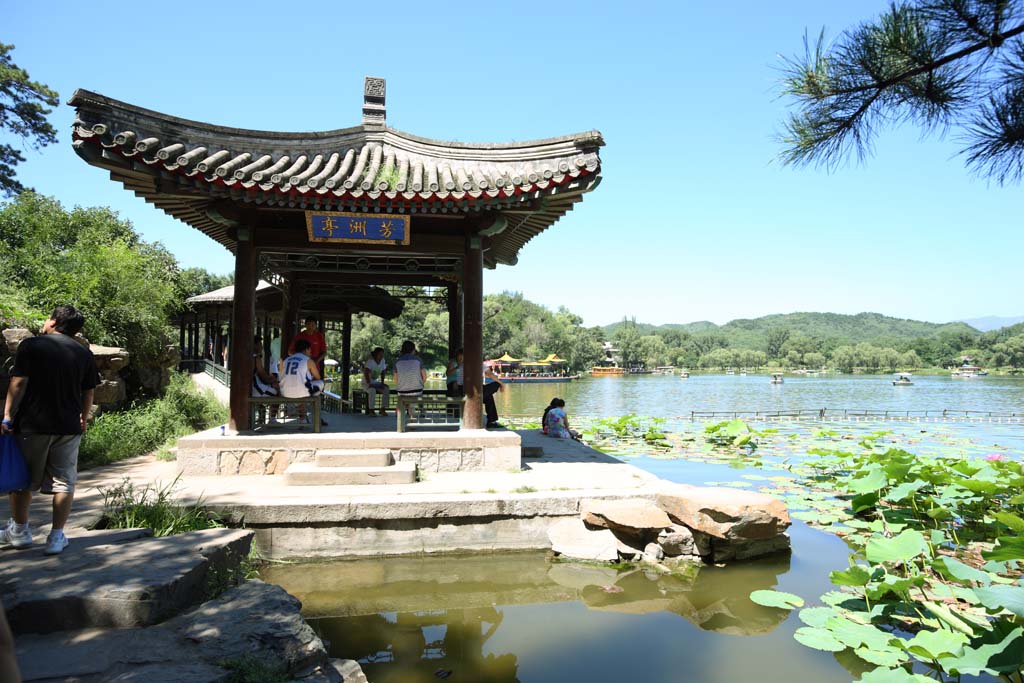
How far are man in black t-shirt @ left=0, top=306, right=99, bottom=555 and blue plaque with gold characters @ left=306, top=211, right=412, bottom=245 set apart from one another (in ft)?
10.5

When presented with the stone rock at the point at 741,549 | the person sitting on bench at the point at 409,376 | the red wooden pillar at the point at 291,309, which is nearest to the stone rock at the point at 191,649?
the stone rock at the point at 741,549

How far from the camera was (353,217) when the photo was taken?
700cm

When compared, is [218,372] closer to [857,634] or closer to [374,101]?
[374,101]

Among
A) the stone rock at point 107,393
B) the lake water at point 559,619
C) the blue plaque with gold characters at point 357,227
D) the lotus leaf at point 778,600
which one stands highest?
the blue plaque with gold characters at point 357,227

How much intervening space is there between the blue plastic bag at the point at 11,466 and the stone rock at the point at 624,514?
13.3ft

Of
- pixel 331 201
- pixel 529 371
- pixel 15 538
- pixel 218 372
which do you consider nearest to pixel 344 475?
pixel 15 538

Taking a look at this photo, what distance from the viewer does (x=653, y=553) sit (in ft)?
17.4

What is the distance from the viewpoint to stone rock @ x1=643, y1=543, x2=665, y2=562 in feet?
17.3

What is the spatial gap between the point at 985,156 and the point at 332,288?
384 inches

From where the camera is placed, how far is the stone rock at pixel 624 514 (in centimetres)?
536

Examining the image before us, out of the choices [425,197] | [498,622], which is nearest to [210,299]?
[425,197]

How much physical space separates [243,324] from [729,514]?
17.7 feet

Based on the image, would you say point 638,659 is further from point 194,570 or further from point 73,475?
point 73,475

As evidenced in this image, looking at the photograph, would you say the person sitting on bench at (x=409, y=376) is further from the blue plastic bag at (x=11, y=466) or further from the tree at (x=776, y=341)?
the tree at (x=776, y=341)
